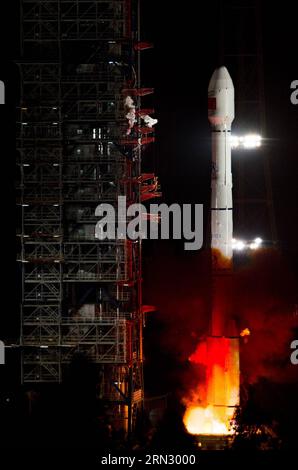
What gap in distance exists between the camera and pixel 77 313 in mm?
43312

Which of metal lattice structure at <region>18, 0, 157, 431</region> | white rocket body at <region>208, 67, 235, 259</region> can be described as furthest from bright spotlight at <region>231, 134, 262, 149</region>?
metal lattice structure at <region>18, 0, 157, 431</region>

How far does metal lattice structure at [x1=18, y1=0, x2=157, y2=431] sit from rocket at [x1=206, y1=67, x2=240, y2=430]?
216cm

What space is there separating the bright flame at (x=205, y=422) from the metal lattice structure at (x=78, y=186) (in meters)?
1.64

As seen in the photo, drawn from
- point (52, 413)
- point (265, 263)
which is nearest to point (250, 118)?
point (265, 263)

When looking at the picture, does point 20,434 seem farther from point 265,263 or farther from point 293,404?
point 265,263

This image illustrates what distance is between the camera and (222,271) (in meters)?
43.5

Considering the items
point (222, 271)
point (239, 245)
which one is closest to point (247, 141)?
point (239, 245)

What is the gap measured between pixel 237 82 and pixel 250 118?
1.31 meters

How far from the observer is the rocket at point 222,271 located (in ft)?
142

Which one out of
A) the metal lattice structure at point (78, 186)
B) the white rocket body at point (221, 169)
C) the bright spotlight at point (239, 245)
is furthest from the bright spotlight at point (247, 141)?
the metal lattice structure at point (78, 186)

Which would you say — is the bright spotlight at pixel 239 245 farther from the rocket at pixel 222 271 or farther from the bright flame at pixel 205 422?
the bright flame at pixel 205 422

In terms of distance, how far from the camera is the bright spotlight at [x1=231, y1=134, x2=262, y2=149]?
50562 mm

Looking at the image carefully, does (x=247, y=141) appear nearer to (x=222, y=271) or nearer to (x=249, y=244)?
(x=249, y=244)

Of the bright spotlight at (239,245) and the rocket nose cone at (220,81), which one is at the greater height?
the rocket nose cone at (220,81)
